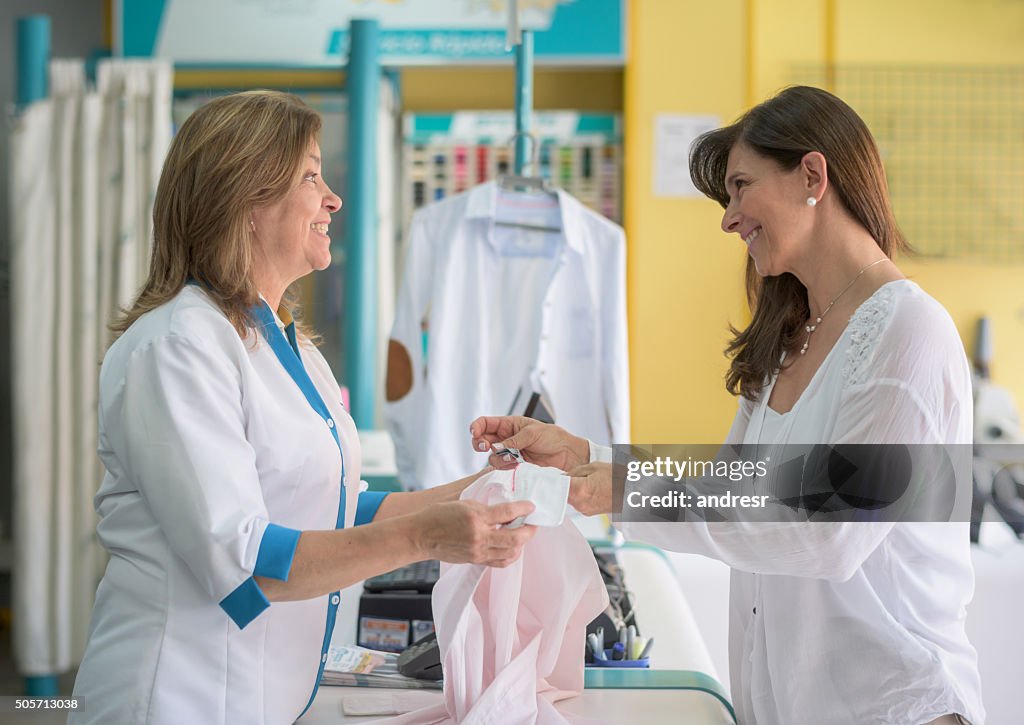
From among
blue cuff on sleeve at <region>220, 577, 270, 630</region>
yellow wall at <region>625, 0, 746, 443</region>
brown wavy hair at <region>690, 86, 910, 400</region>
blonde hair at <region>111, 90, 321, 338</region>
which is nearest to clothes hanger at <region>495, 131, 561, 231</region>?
yellow wall at <region>625, 0, 746, 443</region>

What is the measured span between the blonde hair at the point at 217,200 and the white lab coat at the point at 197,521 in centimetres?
5

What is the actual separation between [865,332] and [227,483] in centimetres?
90

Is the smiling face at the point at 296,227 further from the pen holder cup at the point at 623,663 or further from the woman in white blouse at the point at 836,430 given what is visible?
the pen holder cup at the point at 623,663

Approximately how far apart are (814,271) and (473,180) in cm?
291

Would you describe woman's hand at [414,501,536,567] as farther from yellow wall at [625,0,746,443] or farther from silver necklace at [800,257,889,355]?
yellow wall at [625,0,746,443]

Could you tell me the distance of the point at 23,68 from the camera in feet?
11.8

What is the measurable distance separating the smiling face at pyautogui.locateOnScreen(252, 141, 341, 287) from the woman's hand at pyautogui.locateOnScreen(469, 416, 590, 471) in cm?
45

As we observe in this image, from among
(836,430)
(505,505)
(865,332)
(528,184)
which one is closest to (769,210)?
(865,332)

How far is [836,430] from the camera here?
137 centimetres

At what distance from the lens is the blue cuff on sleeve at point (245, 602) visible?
1.27m

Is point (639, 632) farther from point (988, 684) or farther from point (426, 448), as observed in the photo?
point (988, 684)

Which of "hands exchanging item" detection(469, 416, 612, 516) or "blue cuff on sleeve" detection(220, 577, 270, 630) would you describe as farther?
"hands exchanging item" detection(469, 416, 612, 516)

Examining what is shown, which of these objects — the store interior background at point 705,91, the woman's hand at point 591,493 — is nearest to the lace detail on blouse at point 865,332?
the woman's hand at point 591,493

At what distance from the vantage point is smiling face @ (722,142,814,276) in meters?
1.57
